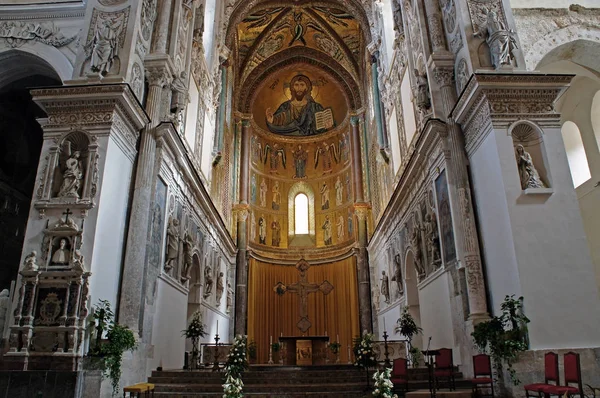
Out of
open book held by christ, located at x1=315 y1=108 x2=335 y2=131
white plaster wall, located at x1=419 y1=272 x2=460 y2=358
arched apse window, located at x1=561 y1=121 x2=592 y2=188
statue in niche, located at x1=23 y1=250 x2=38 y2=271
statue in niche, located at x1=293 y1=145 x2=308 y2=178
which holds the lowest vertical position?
white plaster wall, located at x1=419 y1=272 x2=460 y2=358

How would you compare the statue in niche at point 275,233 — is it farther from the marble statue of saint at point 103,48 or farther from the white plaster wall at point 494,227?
the white plaster wall at point 494,227

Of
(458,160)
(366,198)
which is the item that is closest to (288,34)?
(366,198)

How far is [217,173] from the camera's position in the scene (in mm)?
23828

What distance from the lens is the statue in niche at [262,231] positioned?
1163 inches

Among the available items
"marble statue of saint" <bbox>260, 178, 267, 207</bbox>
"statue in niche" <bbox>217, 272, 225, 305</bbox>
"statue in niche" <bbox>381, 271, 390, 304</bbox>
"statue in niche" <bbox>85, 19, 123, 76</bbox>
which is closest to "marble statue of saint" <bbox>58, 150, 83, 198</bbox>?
"statue in niche" <bbox>85, 19, 123, 76</bbox>

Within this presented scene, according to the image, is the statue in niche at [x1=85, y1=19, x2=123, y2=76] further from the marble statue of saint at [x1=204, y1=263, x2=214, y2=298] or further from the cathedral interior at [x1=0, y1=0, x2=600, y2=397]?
the marble statue of saint at [x1=204, y1=263, x2=214, y2=298]

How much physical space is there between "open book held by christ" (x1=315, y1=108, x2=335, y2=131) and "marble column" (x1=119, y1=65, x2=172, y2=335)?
1941 cm

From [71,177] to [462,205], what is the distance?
9473mm

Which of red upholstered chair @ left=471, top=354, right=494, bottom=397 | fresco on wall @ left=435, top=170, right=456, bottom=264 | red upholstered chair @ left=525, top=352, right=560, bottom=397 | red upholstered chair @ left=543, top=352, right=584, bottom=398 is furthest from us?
fresco on wall @ left=435, top=170, right=456, bottom=264

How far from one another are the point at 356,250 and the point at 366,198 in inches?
126

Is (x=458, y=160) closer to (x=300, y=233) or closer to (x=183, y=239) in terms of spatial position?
(x=183, y=239)

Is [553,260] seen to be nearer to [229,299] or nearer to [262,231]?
[229,299]

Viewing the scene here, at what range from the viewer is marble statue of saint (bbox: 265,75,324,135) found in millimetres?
32688

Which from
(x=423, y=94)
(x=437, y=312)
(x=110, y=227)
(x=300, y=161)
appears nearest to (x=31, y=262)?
(x=110, y=227)
